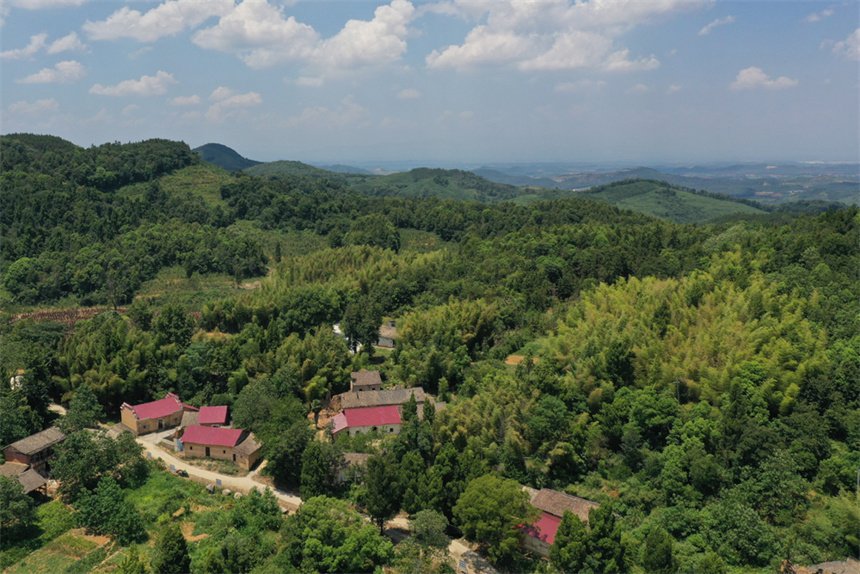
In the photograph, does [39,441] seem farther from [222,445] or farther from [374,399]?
[374,399]

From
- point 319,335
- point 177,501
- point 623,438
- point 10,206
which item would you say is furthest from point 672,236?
point 10,206

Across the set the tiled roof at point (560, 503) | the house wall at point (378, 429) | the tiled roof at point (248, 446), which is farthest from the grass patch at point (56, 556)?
the tiled roof at point (560, 503)

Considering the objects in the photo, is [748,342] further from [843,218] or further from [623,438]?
[843,218]

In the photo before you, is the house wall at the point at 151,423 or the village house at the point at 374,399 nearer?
the house wall at the point at 151,423

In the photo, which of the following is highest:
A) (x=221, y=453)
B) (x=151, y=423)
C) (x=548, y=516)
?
(x=151, y=423)

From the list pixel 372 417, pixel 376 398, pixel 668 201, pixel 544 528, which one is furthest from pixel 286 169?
pixel 544 528

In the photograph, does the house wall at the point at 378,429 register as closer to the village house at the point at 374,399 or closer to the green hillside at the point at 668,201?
the village house at the point at 374,399

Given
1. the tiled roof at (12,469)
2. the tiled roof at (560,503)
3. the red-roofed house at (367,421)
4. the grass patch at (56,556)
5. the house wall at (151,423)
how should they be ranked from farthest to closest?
the house wall at (151,423) → the red-roofed house at (367,421) → the tiled roof at (12,469) → the tiled roof at (560,503) → the grass patch at (56,556)
